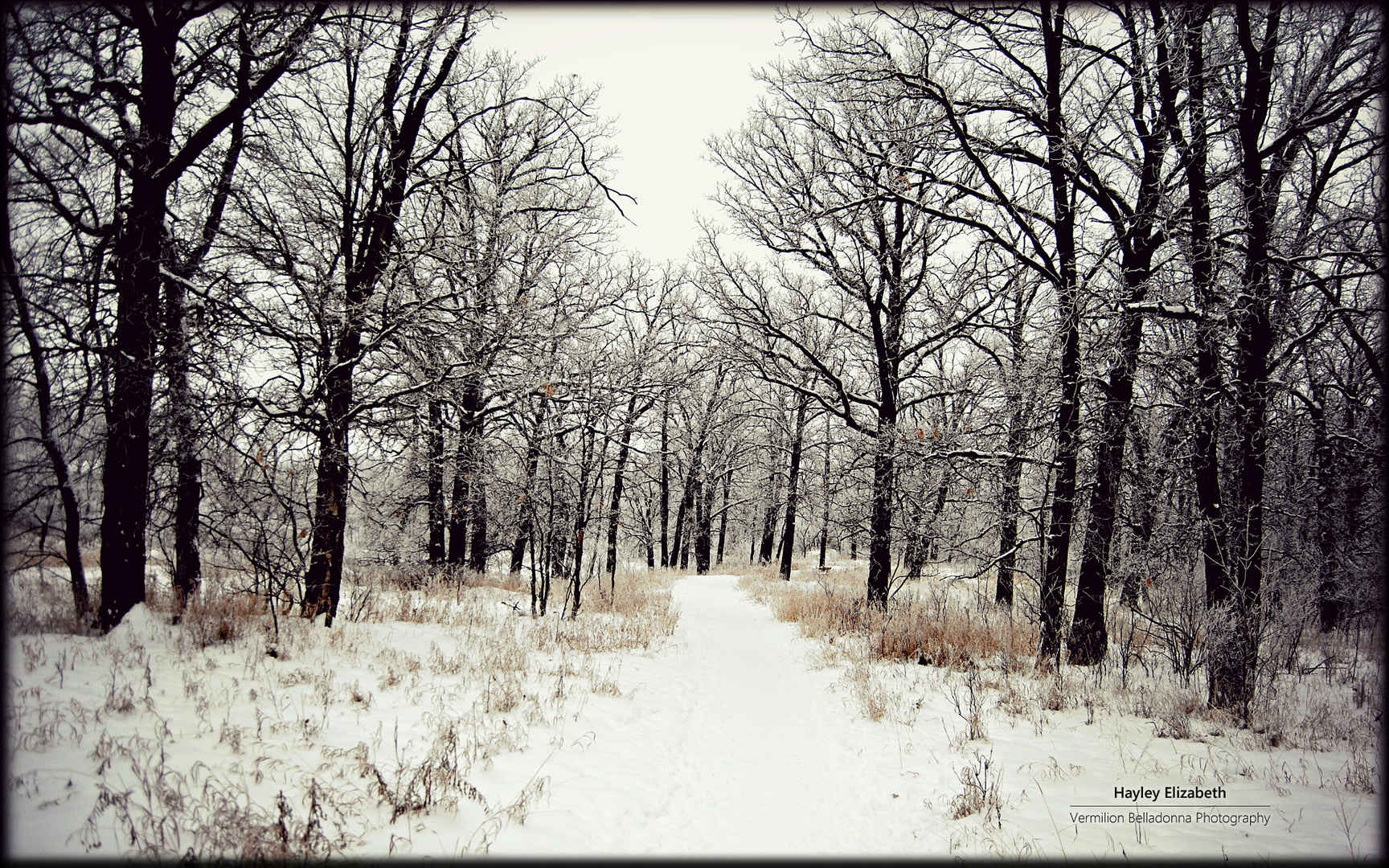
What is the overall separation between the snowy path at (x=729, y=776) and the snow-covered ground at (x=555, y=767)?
0.03 m

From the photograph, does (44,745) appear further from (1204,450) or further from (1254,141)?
(1254,141)

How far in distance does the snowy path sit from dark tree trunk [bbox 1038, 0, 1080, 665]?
11.2ft

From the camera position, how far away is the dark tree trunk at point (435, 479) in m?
8.82

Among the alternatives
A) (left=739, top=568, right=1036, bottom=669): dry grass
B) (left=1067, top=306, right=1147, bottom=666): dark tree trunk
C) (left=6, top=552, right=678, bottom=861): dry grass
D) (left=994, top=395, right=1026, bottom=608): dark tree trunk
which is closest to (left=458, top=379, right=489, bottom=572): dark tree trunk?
(left=6, top=552, right=678, bottom=861): dry grass

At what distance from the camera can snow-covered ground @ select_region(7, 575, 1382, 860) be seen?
302 centimetres

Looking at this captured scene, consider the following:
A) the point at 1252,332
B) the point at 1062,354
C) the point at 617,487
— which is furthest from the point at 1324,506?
the point at 617,487

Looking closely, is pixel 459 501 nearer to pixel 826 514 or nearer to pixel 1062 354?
pixel 826 514

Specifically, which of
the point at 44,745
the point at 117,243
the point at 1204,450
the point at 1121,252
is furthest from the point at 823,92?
the point at 44,745

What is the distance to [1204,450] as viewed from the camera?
648 cm

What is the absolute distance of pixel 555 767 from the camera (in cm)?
426

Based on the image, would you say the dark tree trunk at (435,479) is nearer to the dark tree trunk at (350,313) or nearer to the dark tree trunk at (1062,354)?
the dark tree trunk at (350,313)

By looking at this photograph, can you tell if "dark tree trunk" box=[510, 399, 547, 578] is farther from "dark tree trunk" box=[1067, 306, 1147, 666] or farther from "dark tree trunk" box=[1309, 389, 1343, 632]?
"dark tree trunk" box=[1309, 389, 1343, 632]

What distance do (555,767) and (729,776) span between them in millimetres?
1474

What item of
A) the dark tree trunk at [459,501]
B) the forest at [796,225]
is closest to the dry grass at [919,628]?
the forest at [796,225]
